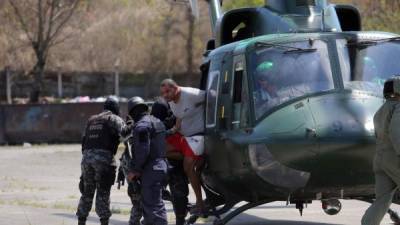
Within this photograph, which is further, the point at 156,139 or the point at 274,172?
the point at 156,139

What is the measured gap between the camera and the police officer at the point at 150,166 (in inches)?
346

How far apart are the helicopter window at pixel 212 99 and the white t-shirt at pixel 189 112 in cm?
15

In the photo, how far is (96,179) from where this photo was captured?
10117mm

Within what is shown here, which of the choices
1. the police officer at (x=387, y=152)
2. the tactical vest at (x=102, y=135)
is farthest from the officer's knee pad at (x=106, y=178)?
the police officer at (x=387, y=152)

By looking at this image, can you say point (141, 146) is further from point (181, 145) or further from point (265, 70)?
point (265, 70)

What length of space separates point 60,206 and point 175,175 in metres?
3.78

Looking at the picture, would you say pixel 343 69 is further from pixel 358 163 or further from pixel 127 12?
pixel 127 12

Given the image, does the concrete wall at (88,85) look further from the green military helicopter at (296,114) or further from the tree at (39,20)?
the green military helicopter at (296,114)

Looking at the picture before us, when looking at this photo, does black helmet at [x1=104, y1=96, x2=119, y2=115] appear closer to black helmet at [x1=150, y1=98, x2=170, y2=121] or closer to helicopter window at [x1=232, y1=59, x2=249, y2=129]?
black helmet at [x1=150, y1=98, x2=170, y2=121]

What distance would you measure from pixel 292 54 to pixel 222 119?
3.68 feet

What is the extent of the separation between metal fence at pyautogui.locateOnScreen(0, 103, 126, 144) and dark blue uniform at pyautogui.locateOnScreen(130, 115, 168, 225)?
23.1 m

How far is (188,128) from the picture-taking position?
397 inches

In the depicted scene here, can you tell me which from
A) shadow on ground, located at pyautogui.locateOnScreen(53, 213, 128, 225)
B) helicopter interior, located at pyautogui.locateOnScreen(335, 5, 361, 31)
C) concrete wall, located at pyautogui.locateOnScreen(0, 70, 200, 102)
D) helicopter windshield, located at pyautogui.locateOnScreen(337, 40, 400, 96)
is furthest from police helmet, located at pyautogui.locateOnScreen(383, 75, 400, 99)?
concrete wall, located at pyautogui.locateOnScreen(0, 70, 200, 102)

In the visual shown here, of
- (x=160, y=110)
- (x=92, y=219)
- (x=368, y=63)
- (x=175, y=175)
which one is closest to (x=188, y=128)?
(x=160, y=110)
